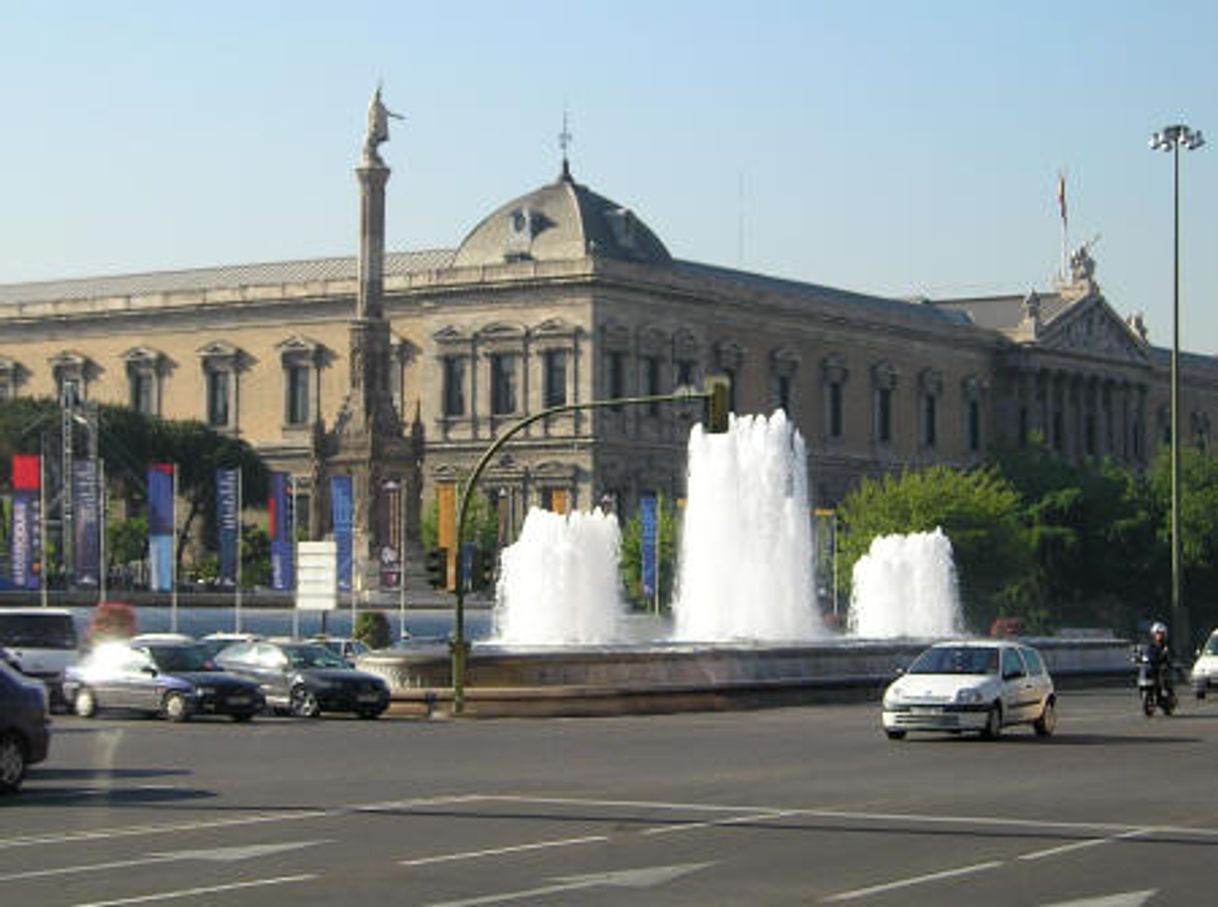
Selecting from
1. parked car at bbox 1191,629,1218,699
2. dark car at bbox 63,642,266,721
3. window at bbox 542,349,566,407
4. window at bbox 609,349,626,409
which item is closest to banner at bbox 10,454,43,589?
dark car at bbox 63,642,266,721

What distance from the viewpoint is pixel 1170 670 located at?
44719mm

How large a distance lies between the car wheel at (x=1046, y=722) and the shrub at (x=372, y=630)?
117ft

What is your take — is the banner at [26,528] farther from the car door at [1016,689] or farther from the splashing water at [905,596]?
the car door at [1016,689]

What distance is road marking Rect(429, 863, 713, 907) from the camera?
56.7 feet

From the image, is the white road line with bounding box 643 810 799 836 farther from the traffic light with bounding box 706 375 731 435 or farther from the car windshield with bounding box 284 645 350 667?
the car windshield with bounding box 284 645 350 667

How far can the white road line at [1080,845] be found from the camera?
20.1 m

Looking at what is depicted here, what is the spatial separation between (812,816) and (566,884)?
5.63m

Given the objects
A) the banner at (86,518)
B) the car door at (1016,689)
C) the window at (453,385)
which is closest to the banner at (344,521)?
the banner at (86,518)

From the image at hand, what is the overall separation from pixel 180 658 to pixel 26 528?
28.5m

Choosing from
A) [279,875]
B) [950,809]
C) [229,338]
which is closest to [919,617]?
[950,809]

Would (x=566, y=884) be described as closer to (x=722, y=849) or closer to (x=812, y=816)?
(x=722, y=849)

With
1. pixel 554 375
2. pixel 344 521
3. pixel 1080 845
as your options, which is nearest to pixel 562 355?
pixel 554 375

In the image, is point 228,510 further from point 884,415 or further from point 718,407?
point 884,415

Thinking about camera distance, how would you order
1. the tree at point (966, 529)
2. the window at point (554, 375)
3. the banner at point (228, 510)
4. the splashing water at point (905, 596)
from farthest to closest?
the window at point (554, 375) < the tree at point (966, 529) < the banner at point (228, 510) < the splashing water at point (905, 596)
